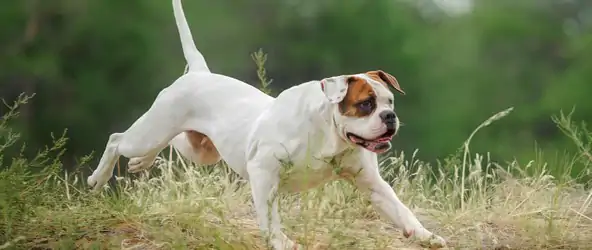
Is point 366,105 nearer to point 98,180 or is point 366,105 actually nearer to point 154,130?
point 154,130

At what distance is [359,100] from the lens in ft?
6.82

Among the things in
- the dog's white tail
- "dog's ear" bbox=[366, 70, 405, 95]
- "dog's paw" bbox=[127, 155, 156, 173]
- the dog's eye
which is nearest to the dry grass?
"dog's paw" bbox=[127, 155, 156, 173]

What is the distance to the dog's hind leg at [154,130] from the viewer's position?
269cm

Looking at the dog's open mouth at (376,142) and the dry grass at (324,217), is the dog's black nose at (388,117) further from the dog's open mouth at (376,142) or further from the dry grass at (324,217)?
the dry grass at (324,217)

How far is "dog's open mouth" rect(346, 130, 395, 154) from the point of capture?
2057mm

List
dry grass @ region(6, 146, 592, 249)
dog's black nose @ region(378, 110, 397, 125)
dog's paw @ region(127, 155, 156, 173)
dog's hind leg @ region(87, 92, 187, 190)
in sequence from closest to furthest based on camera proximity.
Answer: dog's black nose @ region(378, 110, 397, 125) → dry grass @ region(6, 146, 592, 249) → dog's hind leg @ region(87, 92, 187, 190) → dog's paw @ region(127, 155, 156, 173)

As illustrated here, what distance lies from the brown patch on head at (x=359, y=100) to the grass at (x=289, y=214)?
→ 0.76 feet

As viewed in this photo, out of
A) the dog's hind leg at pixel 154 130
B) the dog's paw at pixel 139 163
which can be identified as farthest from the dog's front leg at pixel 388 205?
the dog's paw at pixel 139 163

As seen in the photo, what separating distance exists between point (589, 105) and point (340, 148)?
3.68 m

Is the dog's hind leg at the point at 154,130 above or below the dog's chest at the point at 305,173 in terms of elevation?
above

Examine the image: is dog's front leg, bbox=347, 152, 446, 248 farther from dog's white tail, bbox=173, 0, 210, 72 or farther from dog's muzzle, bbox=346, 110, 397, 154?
dog's white tail, bbox=173, 0, 210, 72

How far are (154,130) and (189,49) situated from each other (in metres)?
0.36

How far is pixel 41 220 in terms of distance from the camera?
2535mm

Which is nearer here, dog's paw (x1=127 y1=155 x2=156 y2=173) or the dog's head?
the dog's head
